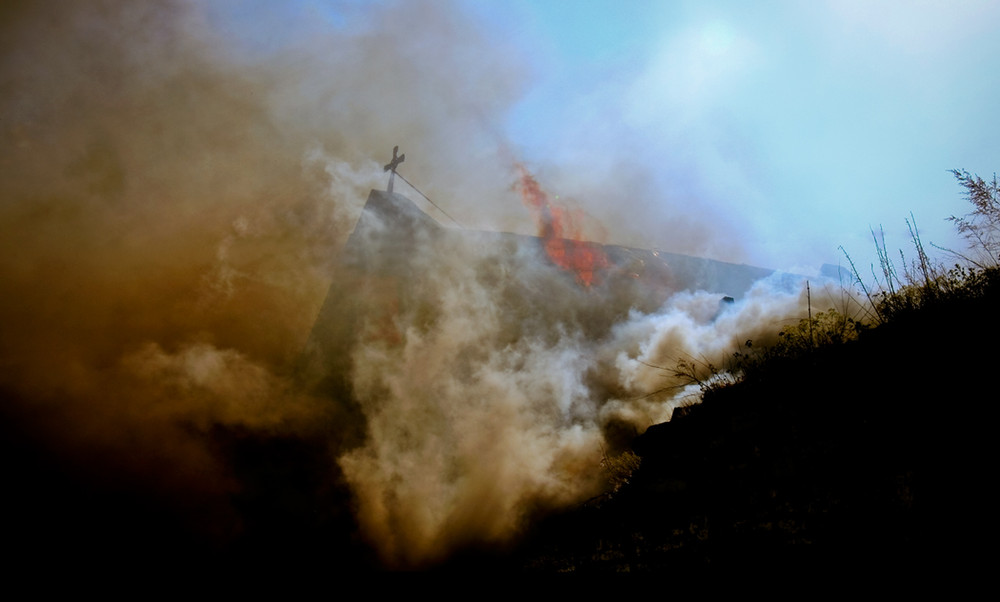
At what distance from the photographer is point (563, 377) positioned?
10414 mm

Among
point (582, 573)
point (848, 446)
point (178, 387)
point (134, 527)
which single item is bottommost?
point (582, 573)

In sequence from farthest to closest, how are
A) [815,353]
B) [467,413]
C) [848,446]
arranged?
[467,413] < [815,353] < [848,446]

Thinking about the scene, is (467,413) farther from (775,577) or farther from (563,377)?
(775,577)

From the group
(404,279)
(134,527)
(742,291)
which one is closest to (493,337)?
(404,279)

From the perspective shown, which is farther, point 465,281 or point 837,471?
point 465,281

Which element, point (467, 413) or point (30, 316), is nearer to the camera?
point (30, 316)

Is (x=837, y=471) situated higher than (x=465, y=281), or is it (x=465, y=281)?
(x=465, y=281)

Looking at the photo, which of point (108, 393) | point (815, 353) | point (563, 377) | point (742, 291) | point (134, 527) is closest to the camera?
point (815, 353)

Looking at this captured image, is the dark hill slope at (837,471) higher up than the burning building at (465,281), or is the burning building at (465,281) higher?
the burning building at (465,281)

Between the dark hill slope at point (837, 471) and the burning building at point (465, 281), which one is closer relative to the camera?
the dark hill slope at point (837, 471)

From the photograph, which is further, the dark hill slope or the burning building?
the burning building

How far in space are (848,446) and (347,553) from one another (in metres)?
7.86

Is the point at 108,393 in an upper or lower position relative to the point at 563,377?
upper

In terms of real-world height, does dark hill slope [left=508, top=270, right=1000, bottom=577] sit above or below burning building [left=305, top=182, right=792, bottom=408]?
below
